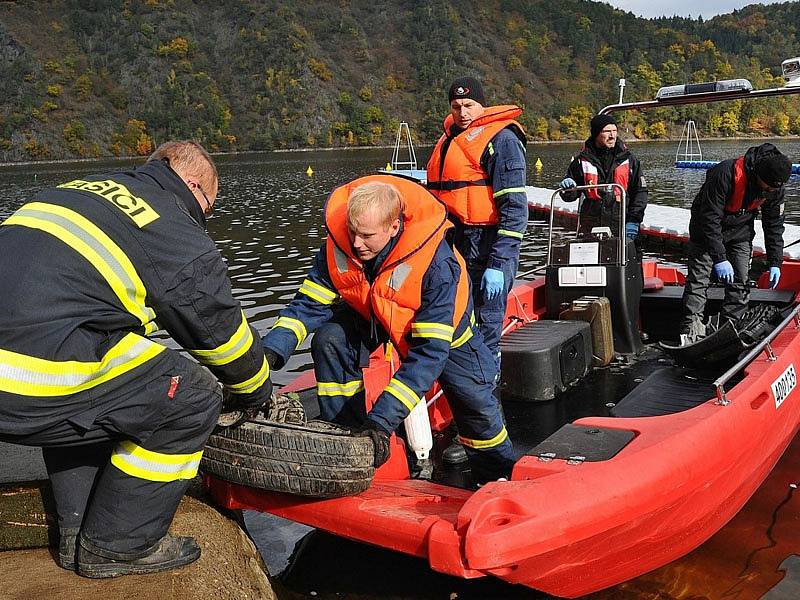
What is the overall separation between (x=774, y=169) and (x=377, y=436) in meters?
3.37

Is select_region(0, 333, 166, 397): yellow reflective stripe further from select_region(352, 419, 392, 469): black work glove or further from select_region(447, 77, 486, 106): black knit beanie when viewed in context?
select_region(447, 77, 486, 106): black knit beanie

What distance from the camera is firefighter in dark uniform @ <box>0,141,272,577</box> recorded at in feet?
6.89

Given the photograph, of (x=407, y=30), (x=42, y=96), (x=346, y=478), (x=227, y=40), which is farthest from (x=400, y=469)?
(x=407, y=30)

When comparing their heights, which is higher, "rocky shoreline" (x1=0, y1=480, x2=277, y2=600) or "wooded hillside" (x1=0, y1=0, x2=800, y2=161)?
"wooded hillside" (x1=0, y1=0, x2=800, y2=161)

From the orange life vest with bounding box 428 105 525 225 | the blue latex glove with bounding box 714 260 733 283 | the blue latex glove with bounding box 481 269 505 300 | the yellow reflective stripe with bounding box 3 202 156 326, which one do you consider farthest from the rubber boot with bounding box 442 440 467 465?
the blue latex glove with bounding box 714 260 733 283

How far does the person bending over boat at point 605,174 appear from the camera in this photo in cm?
613

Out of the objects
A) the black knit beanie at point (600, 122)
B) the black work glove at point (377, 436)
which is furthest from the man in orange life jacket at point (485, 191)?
the black knit beanie at point (600, 122)

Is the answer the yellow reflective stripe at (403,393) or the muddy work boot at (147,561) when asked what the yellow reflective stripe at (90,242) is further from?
the yellow reflective stripe at (403,393)

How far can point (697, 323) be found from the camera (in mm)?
5301

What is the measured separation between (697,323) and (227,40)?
96050 mm

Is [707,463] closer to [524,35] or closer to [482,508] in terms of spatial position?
[482,508]

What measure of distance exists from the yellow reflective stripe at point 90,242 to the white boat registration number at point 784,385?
3097 millimetres

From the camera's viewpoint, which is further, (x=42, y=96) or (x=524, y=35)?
(x=524, y=35)

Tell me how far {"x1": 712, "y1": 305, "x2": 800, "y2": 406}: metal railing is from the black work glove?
1.44m
